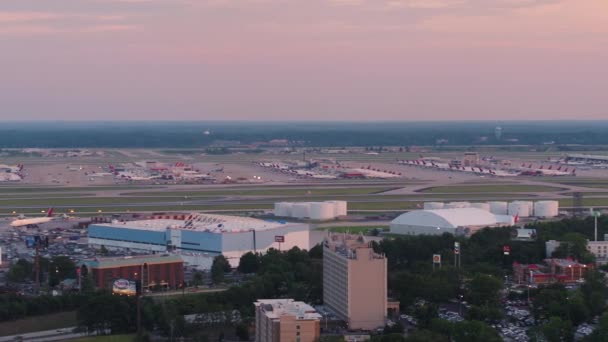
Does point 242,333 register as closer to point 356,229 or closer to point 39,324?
point 39,324

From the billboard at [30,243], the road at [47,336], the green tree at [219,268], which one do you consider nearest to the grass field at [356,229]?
the green tree at [219,268]

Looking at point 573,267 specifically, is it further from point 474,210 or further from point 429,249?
point 474,210

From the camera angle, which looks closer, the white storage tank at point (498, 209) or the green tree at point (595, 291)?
the green tree at point (595, 291)

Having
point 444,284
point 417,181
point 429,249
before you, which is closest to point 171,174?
point 417,181

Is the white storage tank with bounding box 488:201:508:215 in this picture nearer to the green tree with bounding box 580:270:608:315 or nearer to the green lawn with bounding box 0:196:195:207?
the green lawn with bounding box 0:196:195:207

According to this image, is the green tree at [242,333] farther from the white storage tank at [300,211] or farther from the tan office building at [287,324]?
the white storage tank at [300,211]

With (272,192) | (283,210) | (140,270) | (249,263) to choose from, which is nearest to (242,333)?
(140,270)

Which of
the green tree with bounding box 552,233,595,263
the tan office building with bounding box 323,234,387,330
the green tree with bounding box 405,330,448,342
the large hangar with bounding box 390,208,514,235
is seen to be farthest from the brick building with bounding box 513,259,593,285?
the green tree with bounding box 405,330,448,342
